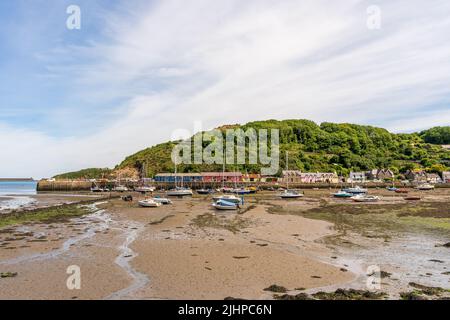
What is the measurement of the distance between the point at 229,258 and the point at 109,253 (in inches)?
286

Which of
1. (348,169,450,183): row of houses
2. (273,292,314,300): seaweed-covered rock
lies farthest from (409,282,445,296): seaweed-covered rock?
(348,169,450,183): row of houses

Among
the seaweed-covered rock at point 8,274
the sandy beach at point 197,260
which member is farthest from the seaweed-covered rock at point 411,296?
the seaweed-covered rock at point 8,274

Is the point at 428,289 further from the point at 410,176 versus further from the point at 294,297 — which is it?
the point at 410,176

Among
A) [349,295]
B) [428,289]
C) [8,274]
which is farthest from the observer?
[8,274]

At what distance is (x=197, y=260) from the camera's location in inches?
756

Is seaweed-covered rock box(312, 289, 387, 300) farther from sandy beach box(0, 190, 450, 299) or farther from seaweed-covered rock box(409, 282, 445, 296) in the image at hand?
seaweed-covered rock box(409, 282, 445, 296)

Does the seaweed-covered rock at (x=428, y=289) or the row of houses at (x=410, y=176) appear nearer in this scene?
the seaweed-covered rock at (x=428, y=289)

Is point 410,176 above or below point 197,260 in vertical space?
above

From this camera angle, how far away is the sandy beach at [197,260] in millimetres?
14352

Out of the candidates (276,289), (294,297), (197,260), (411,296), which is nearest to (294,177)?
(197,260)

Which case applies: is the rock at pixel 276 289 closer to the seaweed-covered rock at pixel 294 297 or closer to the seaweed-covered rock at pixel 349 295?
the seaweed-covered rock at pixel 294 297

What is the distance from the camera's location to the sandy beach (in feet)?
47.1

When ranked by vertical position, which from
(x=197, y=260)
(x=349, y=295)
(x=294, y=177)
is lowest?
(x=197, y=260)
